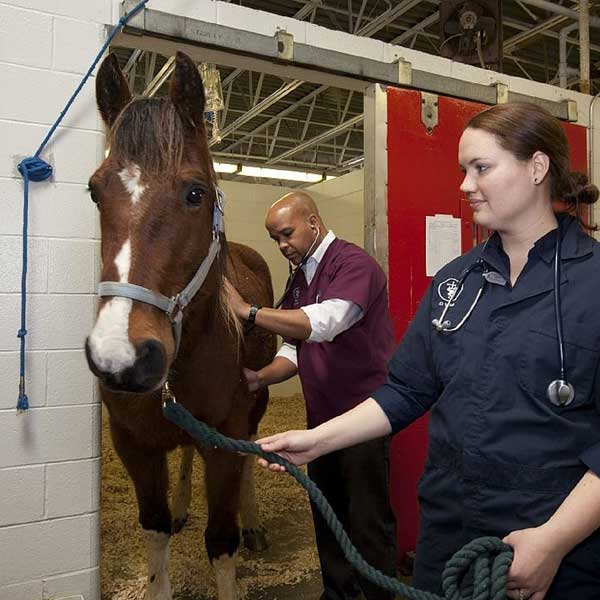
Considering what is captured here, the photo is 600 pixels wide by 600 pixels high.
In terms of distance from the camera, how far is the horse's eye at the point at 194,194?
1319 millimetres

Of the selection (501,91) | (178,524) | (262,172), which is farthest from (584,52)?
(262,172)

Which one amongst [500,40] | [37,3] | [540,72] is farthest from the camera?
[540,72]

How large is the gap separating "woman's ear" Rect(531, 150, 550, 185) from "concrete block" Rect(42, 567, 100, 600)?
71.4 inches

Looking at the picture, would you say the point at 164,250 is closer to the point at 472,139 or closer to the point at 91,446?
the point at 472,139

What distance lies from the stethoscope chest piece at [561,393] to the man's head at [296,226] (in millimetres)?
1251

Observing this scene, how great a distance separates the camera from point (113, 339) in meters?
1.07

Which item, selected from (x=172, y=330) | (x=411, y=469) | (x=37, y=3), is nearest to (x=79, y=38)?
(x=37, y=3)

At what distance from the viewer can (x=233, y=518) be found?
75.9 inches

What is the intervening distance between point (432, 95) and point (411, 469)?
5.43ft

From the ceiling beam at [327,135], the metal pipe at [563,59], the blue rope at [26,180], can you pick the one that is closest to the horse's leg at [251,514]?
the blue rope at [26,180]

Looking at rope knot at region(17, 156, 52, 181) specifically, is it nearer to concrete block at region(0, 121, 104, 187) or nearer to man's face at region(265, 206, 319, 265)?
concrete block at region(0, 121, 104, 187)

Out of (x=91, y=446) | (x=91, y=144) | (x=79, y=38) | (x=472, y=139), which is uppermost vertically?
(x=79, y=38)

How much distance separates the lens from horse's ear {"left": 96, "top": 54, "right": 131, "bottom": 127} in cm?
149

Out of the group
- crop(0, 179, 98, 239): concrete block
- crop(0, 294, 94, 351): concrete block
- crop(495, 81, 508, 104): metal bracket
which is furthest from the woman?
crop(495, 81, 508, 104): metal bracket
